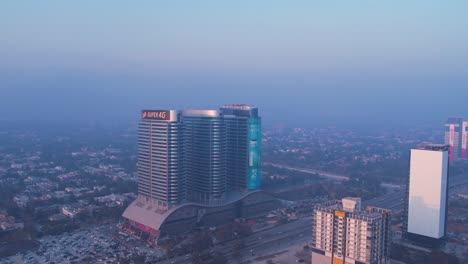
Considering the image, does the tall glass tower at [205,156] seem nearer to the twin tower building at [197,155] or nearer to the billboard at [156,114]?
the twin tower building at [197,155]

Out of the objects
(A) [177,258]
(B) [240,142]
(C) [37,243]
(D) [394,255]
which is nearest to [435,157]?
(D) [394,255]

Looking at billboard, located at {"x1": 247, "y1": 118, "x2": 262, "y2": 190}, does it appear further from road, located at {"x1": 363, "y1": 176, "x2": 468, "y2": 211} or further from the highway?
road, located at {"x1": 363, "y1": 176, "x2": 468, "y2": 211}

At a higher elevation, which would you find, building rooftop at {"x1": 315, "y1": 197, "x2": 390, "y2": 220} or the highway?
building rooftop at {"x1": 315, "y1": 197, "x2": 390, "y2": 220}

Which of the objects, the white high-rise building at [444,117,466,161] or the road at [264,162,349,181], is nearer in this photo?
the road at [264,162,349,181]

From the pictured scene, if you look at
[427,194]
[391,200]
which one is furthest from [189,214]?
[391,200]

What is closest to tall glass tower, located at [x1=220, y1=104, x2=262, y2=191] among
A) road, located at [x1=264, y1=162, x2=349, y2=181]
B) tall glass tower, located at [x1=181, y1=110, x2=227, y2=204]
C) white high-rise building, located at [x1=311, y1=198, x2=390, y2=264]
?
tall glass tower, located at [x1=181, y1=110, x2=227, y2=204]

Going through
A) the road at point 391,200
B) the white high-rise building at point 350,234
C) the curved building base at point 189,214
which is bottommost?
the road at point 391,200

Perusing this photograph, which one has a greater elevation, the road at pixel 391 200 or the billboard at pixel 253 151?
the billboard at pixel 253 151

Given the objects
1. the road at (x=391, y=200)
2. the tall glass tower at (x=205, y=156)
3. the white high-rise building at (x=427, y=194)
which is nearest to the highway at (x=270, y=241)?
the tall glass tower at (x=205, y=156)

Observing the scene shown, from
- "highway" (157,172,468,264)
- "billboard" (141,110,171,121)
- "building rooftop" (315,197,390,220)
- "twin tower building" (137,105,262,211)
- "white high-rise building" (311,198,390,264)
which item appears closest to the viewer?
"white high-rise building" (311,198,390,264)
